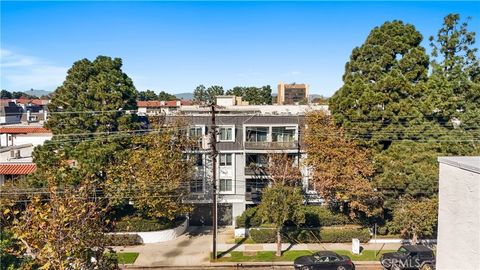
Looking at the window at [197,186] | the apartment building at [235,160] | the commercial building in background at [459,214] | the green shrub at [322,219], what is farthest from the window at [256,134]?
the commercial building in background at [459,214]

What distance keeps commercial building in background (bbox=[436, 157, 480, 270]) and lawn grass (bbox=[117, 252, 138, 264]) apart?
2133cm

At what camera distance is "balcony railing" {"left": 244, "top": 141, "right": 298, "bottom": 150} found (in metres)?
33.4

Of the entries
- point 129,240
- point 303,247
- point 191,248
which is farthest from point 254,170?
point 129,240

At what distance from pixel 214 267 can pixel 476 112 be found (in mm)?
21557

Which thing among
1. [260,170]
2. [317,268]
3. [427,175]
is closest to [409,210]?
[427,175]

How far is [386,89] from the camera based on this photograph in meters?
29.8

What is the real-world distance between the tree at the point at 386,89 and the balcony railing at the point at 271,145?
14.8 ft

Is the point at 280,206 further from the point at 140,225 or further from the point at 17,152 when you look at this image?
the point at 17,152

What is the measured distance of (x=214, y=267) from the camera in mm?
25375

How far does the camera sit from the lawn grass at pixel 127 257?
25.7 meters

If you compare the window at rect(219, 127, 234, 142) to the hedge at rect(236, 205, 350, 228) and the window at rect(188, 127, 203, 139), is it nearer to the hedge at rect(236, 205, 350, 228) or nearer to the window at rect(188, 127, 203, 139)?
the window at rect(188, 127, 203, 139)

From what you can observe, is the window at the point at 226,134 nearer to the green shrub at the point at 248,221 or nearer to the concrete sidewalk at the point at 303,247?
the green shrub at the point at 248,221

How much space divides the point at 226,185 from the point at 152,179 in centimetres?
840

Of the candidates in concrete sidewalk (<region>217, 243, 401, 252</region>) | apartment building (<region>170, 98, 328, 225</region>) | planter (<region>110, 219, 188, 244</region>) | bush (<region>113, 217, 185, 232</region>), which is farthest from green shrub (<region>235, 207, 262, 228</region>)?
bush (<region>113, 217, 185, 232</region>)
